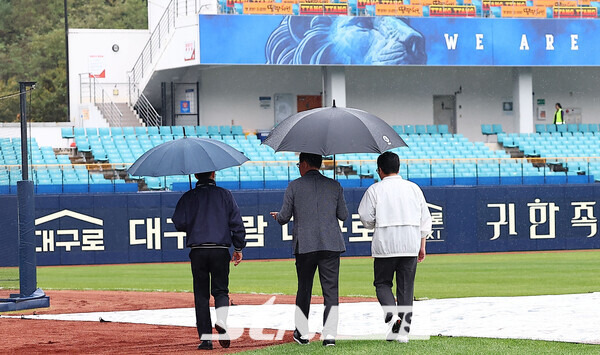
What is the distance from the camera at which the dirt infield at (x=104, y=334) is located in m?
9.72

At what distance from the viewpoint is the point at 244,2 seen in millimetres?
35062

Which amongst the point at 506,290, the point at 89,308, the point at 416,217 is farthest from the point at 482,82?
the point at 416,217

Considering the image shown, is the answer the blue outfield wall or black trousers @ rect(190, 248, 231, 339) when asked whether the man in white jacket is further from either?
the blue outfield wall

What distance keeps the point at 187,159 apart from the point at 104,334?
2552 mm

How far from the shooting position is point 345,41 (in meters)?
35.7

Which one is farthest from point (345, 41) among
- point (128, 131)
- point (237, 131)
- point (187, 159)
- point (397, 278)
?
point (397, 278)

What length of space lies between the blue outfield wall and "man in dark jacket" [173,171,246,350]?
644 inches

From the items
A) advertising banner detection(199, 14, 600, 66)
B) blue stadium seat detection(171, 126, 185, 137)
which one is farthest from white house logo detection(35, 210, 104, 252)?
advertising banner detection(199, 14, 600, 66)

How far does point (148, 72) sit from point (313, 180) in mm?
28944

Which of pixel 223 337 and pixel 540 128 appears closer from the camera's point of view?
pixel 223 337

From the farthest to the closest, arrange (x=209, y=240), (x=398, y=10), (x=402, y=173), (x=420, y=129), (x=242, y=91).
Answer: (x=242, y=91)
(x=420, y=129)
(x=398, y=10)
(x=402, y=173)
(x=209, y=240)

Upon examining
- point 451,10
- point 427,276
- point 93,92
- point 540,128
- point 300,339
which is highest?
point 451,10

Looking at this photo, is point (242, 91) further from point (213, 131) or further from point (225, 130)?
point (213, 131)

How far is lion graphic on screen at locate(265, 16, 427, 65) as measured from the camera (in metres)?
35.1
